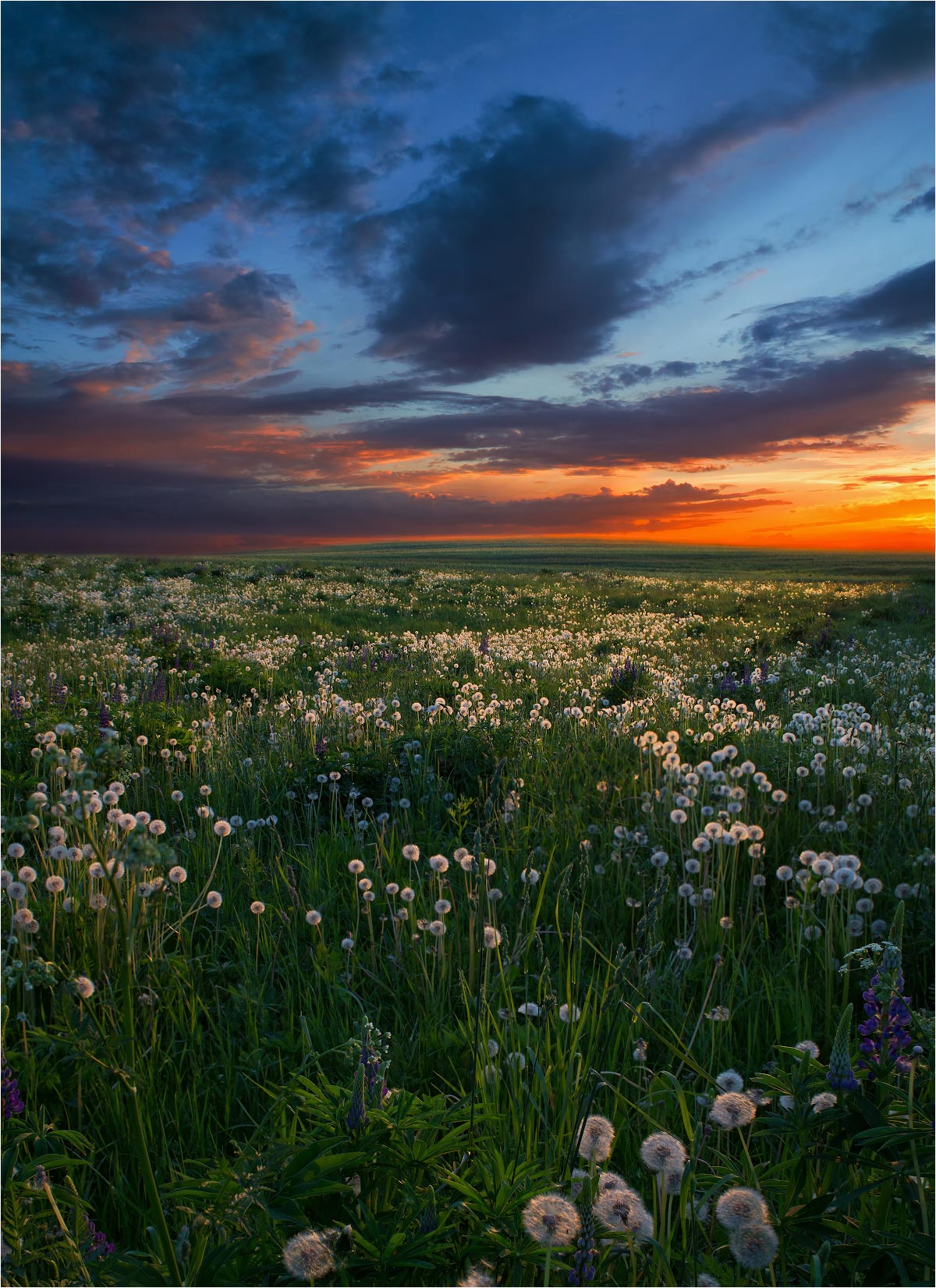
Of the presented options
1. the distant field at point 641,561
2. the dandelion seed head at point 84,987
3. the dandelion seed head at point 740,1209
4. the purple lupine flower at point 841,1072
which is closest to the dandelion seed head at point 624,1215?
the dandelion seed head at point 740,1209

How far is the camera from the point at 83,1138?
209cm

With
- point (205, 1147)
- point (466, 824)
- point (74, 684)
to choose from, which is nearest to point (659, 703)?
point (466, 824)

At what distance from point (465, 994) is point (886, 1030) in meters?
1.68

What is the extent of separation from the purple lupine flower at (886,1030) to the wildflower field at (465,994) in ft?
0.04

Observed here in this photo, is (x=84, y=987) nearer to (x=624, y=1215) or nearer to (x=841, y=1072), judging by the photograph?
(x=624, y=1215)

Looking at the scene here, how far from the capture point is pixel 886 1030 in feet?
6.13

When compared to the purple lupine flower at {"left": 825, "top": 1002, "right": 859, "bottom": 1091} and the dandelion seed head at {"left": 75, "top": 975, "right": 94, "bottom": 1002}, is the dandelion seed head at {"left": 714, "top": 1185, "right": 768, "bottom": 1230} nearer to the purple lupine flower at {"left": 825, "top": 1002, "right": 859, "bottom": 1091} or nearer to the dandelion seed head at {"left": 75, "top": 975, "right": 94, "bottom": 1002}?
the purple lupine flower at {"left": 825, "top": 1002, "right": 859, "bottom": 1091}

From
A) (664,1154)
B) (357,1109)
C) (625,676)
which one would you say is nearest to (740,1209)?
(664,1154)

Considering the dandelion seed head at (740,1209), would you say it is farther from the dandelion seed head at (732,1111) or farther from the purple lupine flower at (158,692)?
the purple lupine flower at (158,692)

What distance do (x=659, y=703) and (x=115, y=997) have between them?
6.91 metres

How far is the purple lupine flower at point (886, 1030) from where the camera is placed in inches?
71.2

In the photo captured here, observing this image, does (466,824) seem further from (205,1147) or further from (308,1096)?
(308,1096)

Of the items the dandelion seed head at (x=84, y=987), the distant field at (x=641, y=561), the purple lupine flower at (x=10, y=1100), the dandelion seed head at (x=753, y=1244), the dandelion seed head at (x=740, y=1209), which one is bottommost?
the purple lupine flower at (x=10, y=1100)

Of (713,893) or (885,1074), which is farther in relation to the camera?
(713,893)
